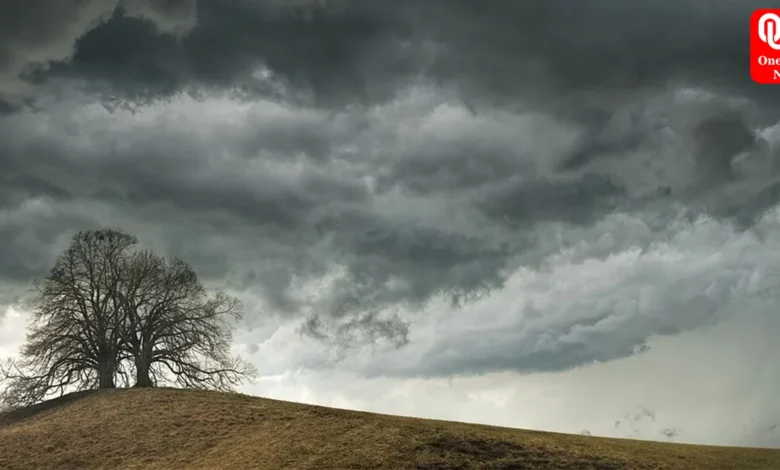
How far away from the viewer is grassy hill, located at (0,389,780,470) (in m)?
24.7

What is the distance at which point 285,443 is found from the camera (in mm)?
27000

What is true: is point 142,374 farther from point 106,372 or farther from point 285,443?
point 285,443

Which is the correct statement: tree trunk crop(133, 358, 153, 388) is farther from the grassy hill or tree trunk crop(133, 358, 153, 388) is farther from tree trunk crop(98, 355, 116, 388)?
the grassy hill

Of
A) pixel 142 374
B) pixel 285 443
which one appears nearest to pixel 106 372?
pixel 142 374

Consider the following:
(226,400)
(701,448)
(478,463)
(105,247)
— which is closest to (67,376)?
(105,247)

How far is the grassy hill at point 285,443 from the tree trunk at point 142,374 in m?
5.86

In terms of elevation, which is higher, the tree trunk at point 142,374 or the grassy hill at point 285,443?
the tree trunk at point 142,374

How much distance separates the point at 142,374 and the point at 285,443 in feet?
65.5

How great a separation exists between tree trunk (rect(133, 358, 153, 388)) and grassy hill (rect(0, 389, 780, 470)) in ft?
19.2

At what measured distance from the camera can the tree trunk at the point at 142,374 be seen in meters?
43.2

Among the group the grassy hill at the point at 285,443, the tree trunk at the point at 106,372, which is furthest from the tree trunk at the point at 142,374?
the grassy hill at the point at 285,443

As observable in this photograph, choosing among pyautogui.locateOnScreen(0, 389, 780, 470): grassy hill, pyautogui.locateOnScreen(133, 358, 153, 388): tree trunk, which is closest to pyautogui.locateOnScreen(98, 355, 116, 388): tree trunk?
pyautogui.locateOnScreen(133, 358, 153, 388): tree trunk

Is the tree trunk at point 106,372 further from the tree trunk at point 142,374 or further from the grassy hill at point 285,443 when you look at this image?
the grassy hill at point 285,443

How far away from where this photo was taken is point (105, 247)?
46312 mm
